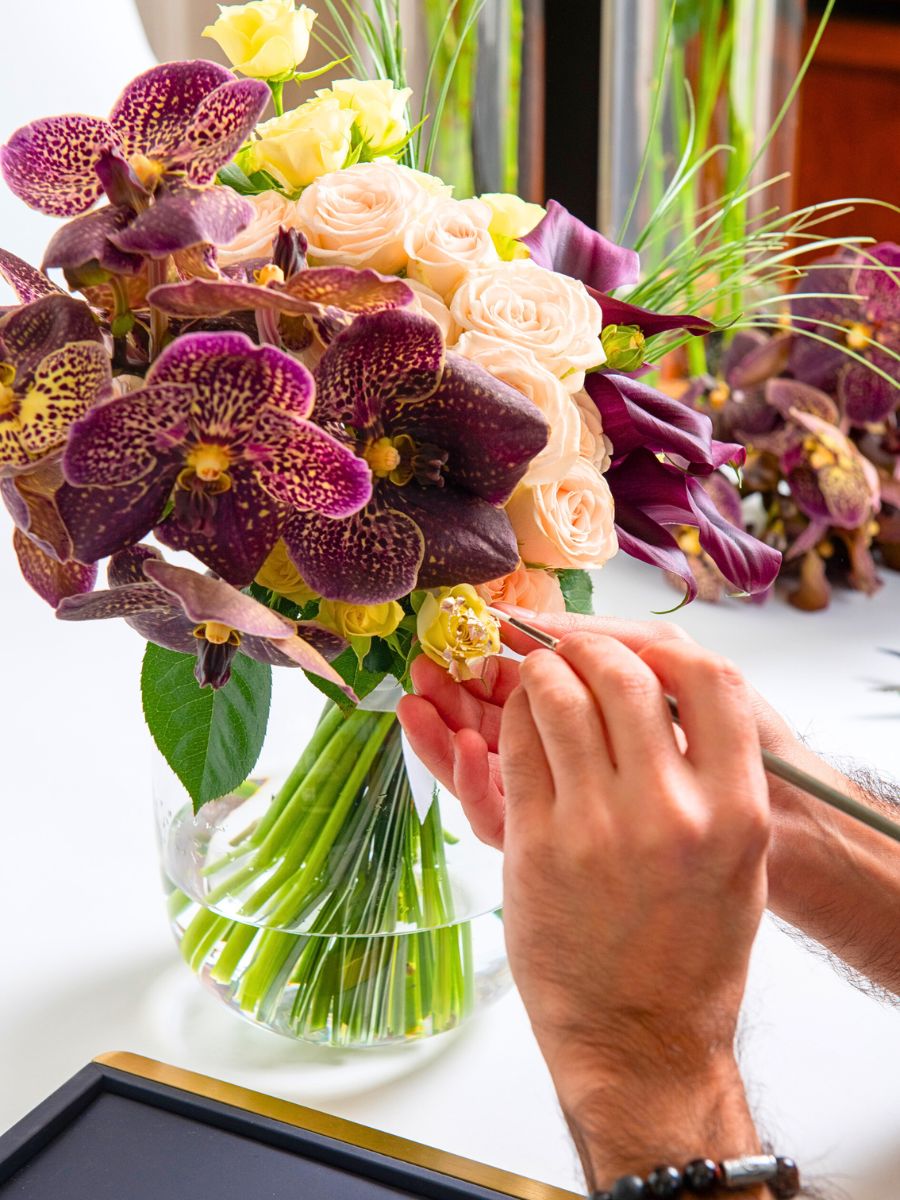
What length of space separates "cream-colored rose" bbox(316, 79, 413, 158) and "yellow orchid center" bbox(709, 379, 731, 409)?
0.72m

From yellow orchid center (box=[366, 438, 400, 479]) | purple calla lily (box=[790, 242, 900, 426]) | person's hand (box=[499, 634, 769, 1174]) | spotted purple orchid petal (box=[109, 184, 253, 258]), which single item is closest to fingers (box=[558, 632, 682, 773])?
person's hand (box=[499, 634, 769, 1174])

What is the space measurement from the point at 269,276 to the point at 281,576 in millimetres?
120

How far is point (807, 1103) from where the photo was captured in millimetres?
682

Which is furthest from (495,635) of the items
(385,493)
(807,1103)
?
(807,1103)

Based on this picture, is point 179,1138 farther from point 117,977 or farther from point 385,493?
point 385,493

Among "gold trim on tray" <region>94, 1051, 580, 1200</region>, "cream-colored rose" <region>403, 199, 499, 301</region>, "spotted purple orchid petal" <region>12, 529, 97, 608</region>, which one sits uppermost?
"cream-colored rose" <region>403, 199, 499, 301</region>

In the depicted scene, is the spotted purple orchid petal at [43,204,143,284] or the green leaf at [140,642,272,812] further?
the green leaf at [140,642,272,812]

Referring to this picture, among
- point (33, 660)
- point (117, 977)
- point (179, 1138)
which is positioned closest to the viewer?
point (179, 1138)

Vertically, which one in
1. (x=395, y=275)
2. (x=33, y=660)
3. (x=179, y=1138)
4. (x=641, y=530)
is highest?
(x=395, y=275)

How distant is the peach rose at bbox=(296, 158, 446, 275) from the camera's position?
54cm

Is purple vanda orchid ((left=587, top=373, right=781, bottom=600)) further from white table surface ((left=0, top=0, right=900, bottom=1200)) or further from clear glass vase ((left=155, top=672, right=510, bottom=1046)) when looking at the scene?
white table surface ((left=0, top=0, right=900, bottom=1200))

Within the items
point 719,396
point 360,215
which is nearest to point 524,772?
point 360,215

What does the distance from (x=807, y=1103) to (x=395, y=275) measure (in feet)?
1.53

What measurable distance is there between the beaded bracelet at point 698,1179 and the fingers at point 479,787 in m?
0.20
